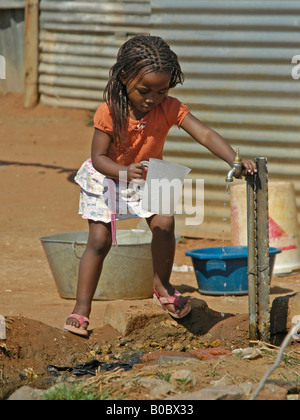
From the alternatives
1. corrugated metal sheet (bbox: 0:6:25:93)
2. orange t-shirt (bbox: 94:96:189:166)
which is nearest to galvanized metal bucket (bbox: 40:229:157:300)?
orange t-shirt (bbox: 94:96:189:166)

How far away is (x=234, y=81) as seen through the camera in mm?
6793

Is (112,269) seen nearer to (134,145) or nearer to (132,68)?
(134,145)

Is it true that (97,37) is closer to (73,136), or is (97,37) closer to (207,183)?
(73,136)

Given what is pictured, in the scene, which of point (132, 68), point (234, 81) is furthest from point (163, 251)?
point (234, 81)

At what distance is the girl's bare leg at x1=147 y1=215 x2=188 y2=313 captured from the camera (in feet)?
13.3

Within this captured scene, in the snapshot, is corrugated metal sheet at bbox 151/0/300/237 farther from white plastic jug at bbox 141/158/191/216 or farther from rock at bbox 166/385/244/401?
rock at bbox 166/385/244/401

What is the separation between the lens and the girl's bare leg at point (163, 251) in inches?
159

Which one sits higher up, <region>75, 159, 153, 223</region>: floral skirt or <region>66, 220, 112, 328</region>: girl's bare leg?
<region>75, 159, 153, 223</region>: floral skirt

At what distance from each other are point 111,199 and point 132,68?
29.1 inches

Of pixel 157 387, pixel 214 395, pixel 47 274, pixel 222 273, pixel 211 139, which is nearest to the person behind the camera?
pixel 214 395

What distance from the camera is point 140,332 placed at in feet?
13.2

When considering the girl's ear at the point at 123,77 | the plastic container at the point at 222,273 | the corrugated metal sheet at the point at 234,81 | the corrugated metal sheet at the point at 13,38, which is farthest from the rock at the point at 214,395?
the corrugated metal sheet at the point at 13,38

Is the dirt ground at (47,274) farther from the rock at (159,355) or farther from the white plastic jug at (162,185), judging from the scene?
the white plastic jug at (162,185)

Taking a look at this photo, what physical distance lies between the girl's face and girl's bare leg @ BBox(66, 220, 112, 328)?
737mm
